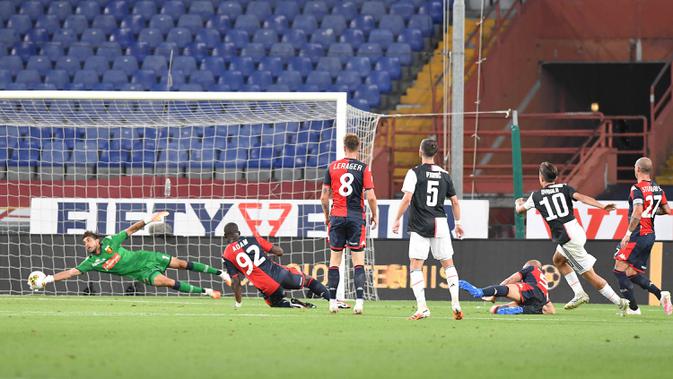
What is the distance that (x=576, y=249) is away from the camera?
14.5 metres

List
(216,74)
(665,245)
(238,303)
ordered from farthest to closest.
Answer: (216,74) < (665,245) < (238,303)

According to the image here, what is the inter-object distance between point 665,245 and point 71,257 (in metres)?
9.01

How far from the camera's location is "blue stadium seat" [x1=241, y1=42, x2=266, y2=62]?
27.3 m

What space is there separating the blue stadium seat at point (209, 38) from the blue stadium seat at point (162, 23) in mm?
750

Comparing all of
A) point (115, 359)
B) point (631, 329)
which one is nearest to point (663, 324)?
point (631, 329)

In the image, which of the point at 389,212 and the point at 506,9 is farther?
the point at 506,9

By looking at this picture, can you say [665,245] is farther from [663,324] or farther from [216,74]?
[216,74]

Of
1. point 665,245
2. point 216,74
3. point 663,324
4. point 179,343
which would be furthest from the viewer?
point 216,74

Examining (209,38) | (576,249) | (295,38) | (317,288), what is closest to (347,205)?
(317,288)

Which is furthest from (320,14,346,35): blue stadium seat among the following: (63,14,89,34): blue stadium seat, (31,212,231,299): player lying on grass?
(31,212,231,299): player lying on grass

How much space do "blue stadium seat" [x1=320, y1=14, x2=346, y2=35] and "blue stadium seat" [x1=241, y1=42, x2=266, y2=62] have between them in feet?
4.88

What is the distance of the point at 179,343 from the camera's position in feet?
30.7

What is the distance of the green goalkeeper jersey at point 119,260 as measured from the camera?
16672mm

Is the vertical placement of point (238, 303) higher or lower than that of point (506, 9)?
lower
